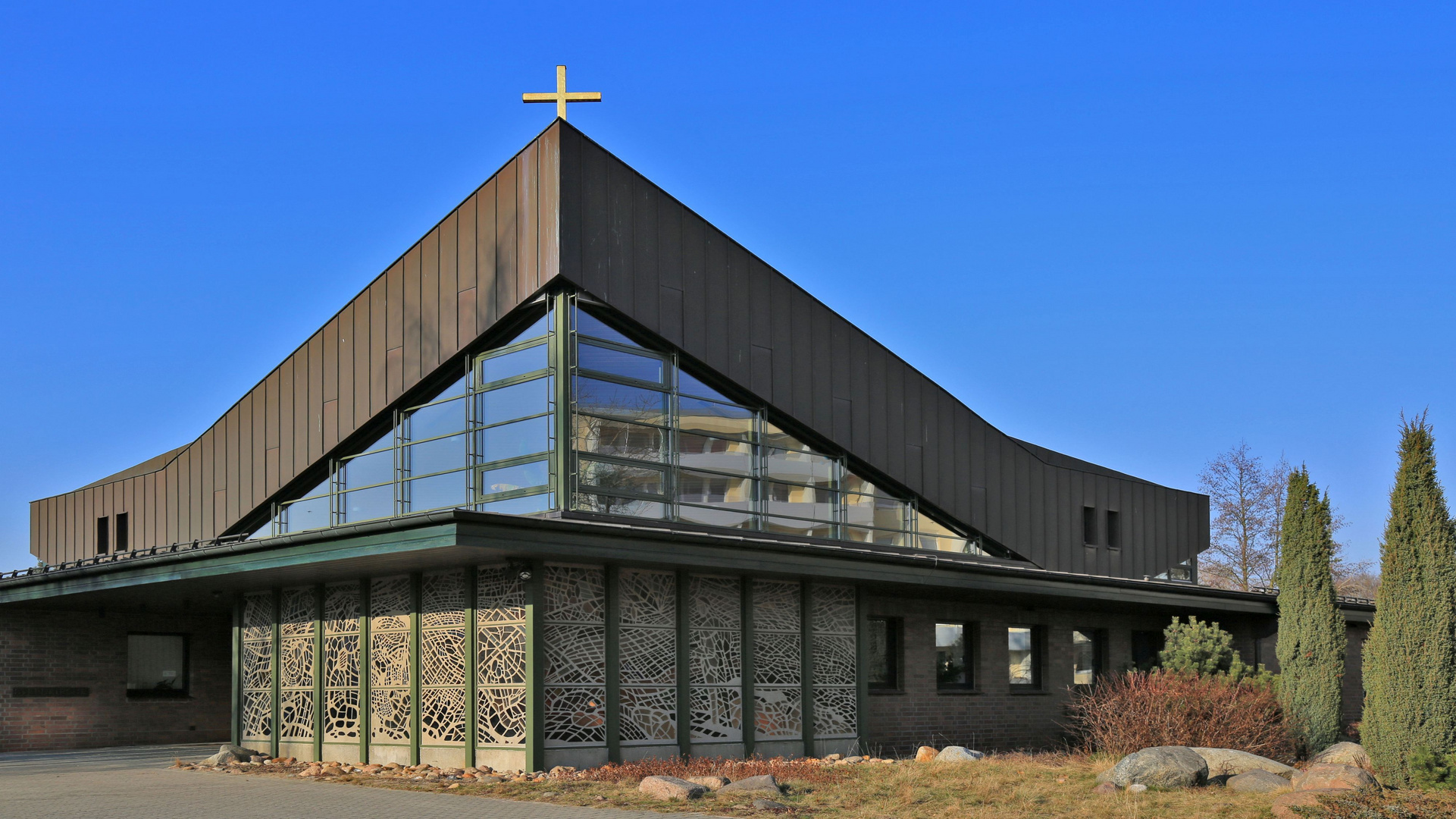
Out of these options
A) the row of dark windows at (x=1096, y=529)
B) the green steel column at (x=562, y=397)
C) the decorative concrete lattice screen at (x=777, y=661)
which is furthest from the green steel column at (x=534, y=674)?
the row of dark windows at (x=1096, y=529)

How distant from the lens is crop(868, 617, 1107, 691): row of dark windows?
21156mm

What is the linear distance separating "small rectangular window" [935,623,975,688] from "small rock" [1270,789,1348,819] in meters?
10.0

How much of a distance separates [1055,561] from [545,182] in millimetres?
12730

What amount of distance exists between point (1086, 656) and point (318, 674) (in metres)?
14.6

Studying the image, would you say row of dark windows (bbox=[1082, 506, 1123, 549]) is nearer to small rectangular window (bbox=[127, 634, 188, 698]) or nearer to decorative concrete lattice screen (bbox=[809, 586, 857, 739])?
decorative concrete lattice screen (bbox=[809, 586, 857, 739])

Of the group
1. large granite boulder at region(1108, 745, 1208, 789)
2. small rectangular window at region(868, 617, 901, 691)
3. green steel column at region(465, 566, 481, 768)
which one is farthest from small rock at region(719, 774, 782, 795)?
small rectangular window at region(868, 617, 901, 691)

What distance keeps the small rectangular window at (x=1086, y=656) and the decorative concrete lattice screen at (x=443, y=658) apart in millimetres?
13204

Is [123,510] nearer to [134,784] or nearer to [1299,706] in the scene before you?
[134,784]

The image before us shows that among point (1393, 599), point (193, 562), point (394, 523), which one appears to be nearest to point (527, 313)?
point (394, 523)

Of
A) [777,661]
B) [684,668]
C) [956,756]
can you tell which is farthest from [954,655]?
[684,668]

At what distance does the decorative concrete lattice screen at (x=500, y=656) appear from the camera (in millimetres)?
15344

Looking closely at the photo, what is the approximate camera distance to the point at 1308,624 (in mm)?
20859

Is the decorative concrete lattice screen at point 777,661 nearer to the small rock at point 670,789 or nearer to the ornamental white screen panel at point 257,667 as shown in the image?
the small rock at point 670,789

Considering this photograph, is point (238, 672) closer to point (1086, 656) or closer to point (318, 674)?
point (318, 674)
